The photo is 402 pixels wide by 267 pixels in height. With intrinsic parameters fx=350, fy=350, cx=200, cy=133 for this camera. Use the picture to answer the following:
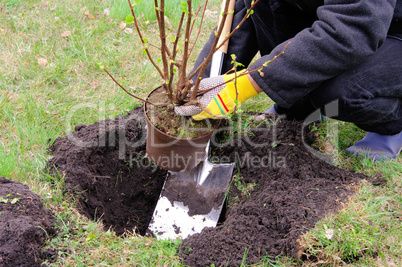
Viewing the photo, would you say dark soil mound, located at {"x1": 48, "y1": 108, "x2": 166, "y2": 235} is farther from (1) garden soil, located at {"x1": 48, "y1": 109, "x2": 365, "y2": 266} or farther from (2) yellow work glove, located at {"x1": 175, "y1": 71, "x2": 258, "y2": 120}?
(2) yellow work glove, located at {"x1": 175, "y1": 71, "x2": 258, "y2": 120}

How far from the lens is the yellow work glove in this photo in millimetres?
1852

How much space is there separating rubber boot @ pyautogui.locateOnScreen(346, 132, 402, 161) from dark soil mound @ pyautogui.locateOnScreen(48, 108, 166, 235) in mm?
1333

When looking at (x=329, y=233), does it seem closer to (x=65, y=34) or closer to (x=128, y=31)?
(x=128, y=31)

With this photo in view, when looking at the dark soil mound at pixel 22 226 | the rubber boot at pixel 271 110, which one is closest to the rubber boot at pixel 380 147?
the rubber boot at pixel 271 110

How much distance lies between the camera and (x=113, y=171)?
230cm

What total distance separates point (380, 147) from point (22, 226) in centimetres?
212

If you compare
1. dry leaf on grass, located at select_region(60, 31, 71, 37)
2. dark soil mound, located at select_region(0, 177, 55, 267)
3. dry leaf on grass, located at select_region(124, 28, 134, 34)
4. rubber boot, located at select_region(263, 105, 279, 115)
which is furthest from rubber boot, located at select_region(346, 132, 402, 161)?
dry leaf on grass, located at select_region(60, 31, 71, 37)

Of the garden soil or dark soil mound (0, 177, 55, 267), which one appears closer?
dark soil mound (0, 177, 55, 267)

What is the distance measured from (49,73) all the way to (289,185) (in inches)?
86.3

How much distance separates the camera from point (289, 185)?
1993mm

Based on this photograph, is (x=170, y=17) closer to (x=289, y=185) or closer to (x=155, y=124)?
(x=155, y=124)

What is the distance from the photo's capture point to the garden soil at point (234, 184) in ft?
5.61

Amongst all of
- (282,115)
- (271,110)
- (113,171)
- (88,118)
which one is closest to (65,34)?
(88,118)

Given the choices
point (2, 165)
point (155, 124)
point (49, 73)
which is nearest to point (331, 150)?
point (155, 124)
